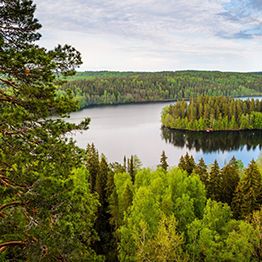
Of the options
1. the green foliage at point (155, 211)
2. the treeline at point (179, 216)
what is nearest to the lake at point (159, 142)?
the treeline at point (179, 216)

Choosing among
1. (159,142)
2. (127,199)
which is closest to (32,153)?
(127,199)

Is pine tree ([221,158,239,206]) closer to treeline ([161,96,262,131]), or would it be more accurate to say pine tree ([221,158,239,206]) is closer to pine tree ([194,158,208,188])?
pine tree ([194,158,208,188])

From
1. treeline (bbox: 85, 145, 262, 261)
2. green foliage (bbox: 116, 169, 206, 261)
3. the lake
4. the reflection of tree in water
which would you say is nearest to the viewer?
green foliage (bbox: 116, 169, 206, 261)

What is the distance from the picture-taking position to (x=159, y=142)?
98.9 meters

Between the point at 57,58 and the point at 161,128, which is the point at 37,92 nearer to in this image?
the point at 57,58

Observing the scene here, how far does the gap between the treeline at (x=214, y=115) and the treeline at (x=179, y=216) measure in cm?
8184

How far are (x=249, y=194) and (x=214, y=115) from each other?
323ft

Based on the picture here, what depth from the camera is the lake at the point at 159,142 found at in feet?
270

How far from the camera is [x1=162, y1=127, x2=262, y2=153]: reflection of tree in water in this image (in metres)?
94.9

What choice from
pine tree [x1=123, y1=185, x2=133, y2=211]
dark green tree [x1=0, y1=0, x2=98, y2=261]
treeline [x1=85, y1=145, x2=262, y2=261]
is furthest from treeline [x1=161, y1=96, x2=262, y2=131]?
dark green tree [x1=0, y1=0, x2=98, y2=261]

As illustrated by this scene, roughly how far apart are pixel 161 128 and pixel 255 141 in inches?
1309

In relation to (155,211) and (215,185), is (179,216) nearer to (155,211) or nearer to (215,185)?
(155,211)

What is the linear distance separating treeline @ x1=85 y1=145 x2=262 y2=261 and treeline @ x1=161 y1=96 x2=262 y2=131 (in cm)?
8184

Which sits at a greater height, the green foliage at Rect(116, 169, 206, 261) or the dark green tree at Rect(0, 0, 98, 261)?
the dark green tree at Rect(0, 0, 98, 261)
